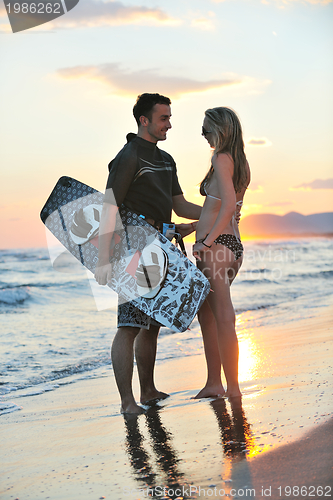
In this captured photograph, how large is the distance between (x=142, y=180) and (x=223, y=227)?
62cm

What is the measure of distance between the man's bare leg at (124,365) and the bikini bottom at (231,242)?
2.56 ft

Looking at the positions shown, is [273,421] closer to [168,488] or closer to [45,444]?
[168,488]

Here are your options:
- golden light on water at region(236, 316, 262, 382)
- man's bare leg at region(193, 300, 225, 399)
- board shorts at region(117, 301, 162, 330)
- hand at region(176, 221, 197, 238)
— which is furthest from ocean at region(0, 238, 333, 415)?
man's bare leg at region(193, 300, 225, 399)

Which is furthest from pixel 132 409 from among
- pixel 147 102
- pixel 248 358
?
pixel 147 102

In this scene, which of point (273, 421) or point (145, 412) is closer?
point (273, 421)

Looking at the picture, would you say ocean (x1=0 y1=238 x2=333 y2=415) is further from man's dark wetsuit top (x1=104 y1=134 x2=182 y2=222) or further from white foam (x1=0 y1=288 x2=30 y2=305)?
man's dark wetsuit top (x1=104 y1=134 x2=182 y2=222)

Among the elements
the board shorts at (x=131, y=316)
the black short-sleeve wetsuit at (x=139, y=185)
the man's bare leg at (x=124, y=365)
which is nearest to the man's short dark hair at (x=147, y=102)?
the black short-sleeve wetsuit at (x=139, y=185)

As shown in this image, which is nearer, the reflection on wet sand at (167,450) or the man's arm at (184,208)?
the reflection on wet sand at (167,450)

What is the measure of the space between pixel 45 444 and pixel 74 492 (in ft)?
2.36

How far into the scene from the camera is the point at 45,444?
7.83 ft

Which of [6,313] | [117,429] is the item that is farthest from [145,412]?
[6,313]

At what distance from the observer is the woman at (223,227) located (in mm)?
2773

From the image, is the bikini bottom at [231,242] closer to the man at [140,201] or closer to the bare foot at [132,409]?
the man at [140,201]

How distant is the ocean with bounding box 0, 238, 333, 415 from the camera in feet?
14.3
